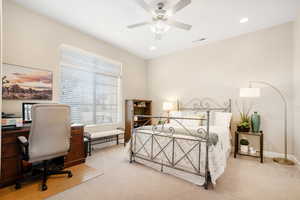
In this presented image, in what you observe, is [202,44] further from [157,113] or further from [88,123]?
[88,123]

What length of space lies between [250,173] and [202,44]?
3.68 m

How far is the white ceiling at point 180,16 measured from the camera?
2.78 m

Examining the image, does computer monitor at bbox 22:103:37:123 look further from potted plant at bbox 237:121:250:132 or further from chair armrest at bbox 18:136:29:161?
potted plant at bbox 237:121:250:132

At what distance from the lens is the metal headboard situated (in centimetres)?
420

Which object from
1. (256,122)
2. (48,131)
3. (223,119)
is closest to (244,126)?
(256,122)

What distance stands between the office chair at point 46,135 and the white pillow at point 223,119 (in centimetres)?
346

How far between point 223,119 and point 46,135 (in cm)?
378

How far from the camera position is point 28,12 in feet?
9.76

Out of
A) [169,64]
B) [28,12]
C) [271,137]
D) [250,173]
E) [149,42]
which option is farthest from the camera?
[169,64]

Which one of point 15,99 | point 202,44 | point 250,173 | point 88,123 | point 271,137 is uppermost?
point 202,44

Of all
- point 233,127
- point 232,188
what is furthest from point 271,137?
point 232,188

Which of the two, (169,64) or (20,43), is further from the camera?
(169,64)

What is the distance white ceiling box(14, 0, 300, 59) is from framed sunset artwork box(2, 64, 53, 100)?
4.25 ft

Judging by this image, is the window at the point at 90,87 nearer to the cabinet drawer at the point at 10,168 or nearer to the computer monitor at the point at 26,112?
the computer monitor at the point at 26,112
